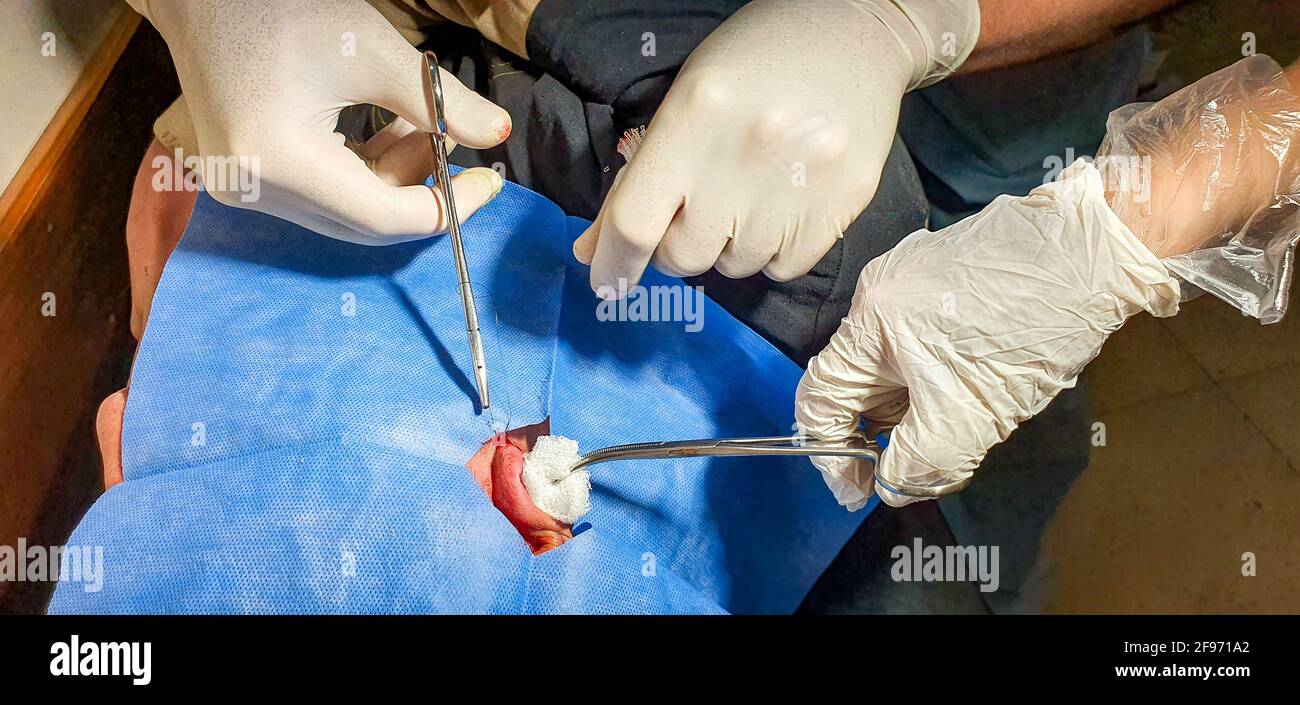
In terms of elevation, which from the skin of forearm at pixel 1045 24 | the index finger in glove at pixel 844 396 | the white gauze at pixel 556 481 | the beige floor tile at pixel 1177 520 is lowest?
the beige floor tile at pixel 1177 520

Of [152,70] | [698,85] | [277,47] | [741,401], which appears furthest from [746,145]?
[152,70]

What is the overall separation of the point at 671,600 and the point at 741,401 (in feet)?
0.85

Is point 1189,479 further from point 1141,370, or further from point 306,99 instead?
point 306,99

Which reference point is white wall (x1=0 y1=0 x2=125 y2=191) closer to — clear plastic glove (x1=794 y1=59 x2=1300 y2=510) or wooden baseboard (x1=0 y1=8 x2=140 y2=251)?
wooden baseboard (x1=0 y1=8 x2=140 y2=251)

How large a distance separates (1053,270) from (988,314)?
7cm

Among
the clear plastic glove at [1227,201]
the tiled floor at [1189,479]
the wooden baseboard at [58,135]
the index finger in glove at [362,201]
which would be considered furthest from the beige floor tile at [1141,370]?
the wooden baseboard at [58,135]

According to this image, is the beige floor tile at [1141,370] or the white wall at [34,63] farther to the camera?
the beige floor tile at [1141,370]

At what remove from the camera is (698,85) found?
0.75m

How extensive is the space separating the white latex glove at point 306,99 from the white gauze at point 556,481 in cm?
28

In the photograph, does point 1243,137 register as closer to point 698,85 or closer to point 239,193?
point 698,85

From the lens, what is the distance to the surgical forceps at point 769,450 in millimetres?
791

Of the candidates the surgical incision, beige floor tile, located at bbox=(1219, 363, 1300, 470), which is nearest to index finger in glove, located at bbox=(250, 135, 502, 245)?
the surgical incision

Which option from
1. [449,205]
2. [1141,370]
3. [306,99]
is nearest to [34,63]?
[306,99]

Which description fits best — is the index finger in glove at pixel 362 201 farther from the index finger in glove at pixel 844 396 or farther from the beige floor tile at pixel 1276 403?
the beige floor tile at pixel 1276 403
